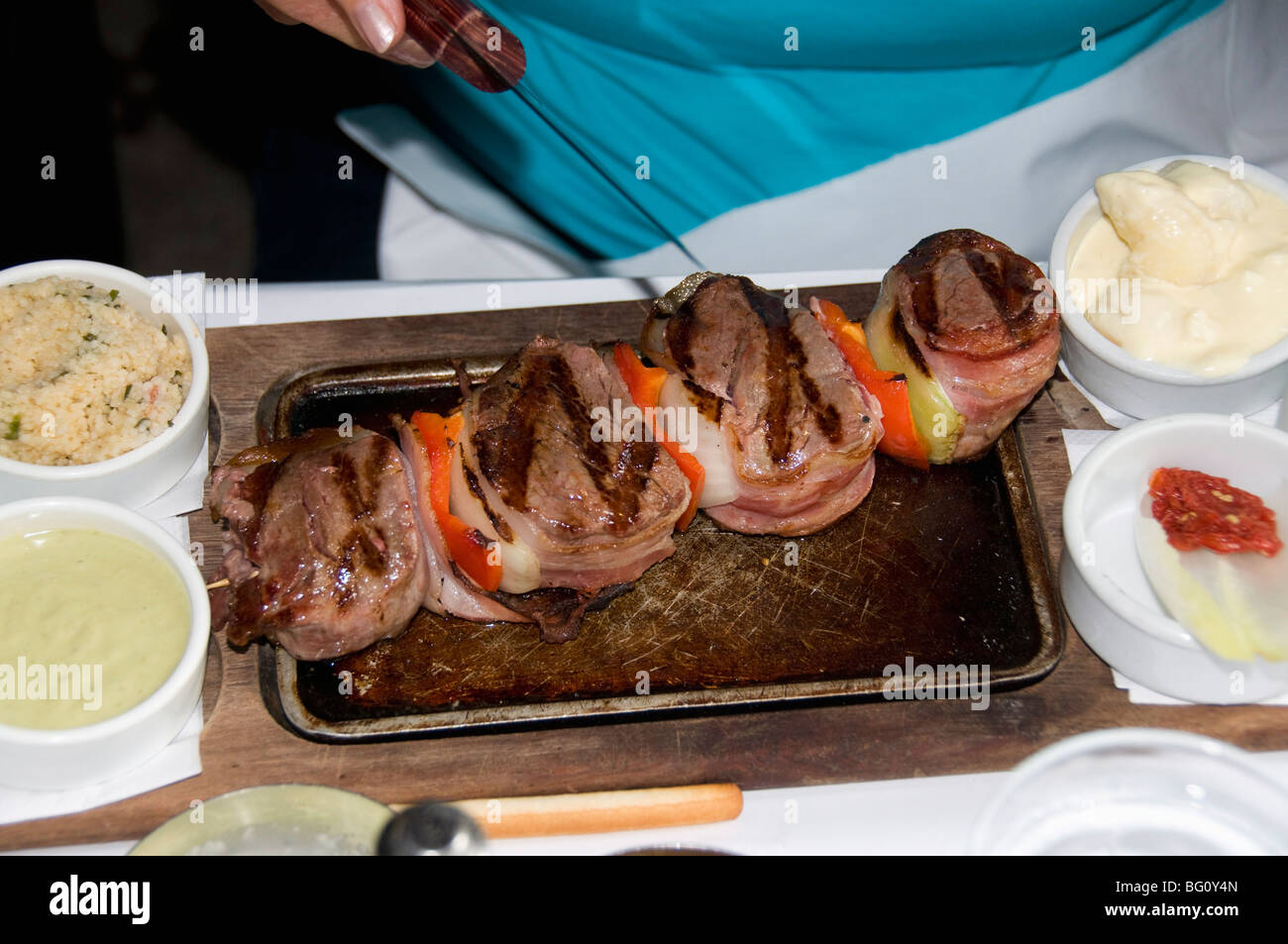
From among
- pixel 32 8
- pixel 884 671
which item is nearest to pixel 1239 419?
pixel 884 671

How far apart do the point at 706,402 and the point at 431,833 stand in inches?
47.5

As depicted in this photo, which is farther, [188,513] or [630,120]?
[630,120]

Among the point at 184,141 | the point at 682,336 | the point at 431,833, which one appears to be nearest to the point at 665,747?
the point at 431,833

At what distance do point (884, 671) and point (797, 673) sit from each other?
0.73 feet

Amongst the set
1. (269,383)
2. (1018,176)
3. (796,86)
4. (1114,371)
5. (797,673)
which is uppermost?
(796,86)

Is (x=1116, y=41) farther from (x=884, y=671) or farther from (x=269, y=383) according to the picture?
(x=269, y=383)

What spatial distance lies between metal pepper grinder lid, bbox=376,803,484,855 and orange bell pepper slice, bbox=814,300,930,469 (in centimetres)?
142

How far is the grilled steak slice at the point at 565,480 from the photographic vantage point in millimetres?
2688

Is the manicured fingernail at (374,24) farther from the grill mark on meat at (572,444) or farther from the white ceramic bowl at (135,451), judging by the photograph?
the white ceramic bowl at (135,451)

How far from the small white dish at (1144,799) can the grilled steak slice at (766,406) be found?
0.88 meters

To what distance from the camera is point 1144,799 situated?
233 cm

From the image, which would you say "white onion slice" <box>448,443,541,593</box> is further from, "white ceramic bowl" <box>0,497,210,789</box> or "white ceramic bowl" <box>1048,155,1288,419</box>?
"white ceramic bowl" <box>1048,155,1288,419</box>

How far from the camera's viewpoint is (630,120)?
11.8 feet

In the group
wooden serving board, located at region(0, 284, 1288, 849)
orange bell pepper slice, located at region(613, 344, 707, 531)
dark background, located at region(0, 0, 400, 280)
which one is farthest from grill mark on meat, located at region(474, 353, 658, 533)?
dark background, located at region(0, 0, 400, 280)
